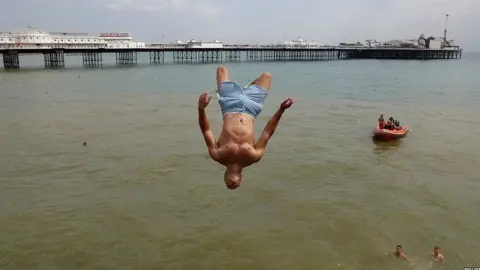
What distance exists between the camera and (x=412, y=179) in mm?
18641

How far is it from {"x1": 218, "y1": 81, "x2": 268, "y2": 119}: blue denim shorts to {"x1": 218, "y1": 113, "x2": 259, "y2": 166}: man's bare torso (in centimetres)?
9

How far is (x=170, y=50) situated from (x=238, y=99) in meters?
98.3

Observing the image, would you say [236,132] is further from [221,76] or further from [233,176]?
[221,76]

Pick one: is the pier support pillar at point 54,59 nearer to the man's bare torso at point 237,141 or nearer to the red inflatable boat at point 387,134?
the red inflatable boat at point 387,134

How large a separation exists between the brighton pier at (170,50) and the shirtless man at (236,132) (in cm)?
8084

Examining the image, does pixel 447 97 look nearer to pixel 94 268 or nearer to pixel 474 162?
pixel 474 162

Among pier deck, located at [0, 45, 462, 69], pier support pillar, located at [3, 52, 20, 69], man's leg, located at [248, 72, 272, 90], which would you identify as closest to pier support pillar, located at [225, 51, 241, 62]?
pier deck, located at [0, 45, 462, 69]

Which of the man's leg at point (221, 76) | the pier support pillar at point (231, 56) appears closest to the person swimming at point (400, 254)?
the man's leg at point (221, 76)

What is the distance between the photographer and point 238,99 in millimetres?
5906

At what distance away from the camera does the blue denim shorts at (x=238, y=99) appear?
5895 millimetres

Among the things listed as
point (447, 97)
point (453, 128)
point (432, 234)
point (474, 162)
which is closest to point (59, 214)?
point (432, 234)

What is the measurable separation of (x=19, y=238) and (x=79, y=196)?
3.49 metres

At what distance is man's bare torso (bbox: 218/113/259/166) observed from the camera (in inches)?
225

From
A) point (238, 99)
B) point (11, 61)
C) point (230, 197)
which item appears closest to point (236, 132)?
point (238, 99)
